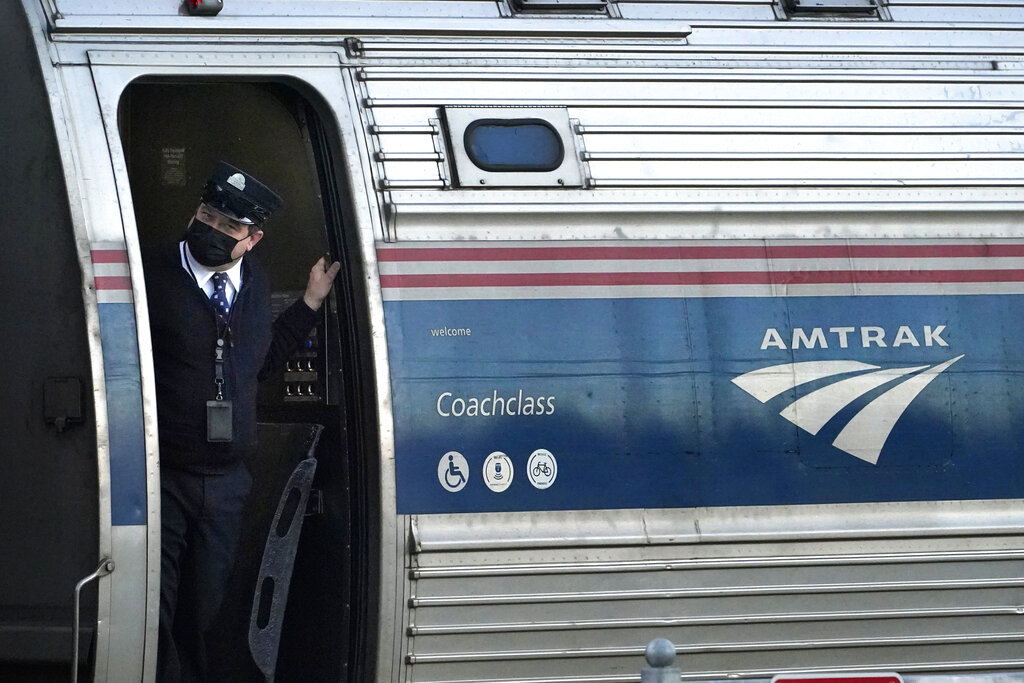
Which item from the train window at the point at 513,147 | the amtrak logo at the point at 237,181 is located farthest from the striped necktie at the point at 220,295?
the train window at the point at 513,147

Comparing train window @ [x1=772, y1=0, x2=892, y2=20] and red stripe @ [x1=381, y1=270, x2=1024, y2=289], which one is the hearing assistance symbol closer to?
red stripe @ [x1=381, y1=270, x2=1024, y2=289]

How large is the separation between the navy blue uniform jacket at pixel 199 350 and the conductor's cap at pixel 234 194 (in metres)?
0.24

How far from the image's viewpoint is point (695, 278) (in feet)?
16.3

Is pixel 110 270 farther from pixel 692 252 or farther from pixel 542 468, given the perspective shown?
pixel 692 252

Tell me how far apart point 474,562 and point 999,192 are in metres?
2.45

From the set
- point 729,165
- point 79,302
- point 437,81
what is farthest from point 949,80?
point 79,302

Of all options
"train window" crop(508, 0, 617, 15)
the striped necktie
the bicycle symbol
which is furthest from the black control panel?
"train window" crop(508, 0, 617, 15)

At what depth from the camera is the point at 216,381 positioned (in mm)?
4836

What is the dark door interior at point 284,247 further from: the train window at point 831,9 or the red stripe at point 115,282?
the train window at point 831,9

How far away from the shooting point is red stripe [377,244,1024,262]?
4.80 m

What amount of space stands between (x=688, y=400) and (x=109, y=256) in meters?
2.04

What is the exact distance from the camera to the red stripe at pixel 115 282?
4.49m

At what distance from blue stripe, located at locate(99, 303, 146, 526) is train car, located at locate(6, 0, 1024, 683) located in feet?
0.05

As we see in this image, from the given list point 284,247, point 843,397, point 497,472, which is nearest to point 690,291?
point 843,397
